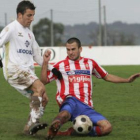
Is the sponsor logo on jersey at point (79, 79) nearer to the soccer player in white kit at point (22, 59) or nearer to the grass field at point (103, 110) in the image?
the soccer player in white kit at point (22, 59)

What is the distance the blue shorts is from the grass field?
36cm

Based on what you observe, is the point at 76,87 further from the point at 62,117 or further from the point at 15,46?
the point at 15,46

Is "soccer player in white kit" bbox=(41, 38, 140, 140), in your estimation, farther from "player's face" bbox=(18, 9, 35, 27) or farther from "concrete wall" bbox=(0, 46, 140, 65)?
"concrete wall" bbox=(0, 46, 140, 65)

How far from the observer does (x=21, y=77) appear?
8.56 meters

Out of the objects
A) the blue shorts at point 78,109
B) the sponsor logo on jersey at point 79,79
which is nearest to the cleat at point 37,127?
the blue shorts at point 78,109

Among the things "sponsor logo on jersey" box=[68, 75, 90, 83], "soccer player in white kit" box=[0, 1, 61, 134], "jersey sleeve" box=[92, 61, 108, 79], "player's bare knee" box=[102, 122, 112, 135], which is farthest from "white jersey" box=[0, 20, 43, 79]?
"player's bare knee" box=[102, 122, 112, 135]

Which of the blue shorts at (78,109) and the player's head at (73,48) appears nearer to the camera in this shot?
the blue shorts at (78,109)

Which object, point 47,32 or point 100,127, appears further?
point 47,32

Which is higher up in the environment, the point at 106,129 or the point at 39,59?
the point at 39,59

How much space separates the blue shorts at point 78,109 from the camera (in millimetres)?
8750

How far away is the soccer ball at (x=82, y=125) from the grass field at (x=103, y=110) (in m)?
0.15

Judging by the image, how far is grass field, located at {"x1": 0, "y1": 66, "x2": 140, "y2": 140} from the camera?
346 inches

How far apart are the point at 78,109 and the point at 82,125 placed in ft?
1.49

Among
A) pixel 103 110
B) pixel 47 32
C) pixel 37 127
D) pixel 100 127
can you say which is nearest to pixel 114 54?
pixel 47 32
